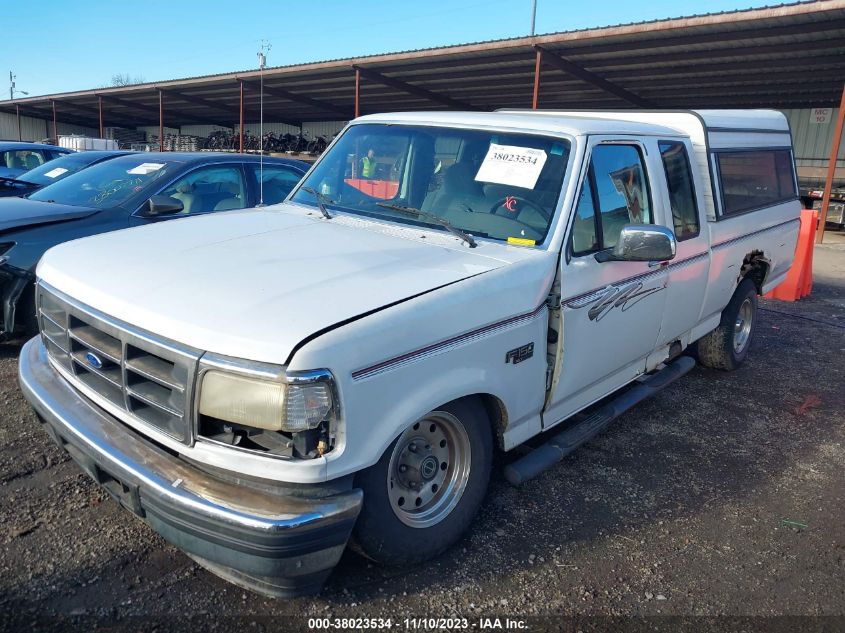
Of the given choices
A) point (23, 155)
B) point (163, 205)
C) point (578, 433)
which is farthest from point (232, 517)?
point (23, 155)

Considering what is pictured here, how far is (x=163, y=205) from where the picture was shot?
5.10m

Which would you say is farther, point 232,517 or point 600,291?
point 600,291

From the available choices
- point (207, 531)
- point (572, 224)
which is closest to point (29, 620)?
point (207, 531)

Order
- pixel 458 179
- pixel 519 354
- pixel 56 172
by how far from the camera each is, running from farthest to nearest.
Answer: pixel 56 172 < pixel 458 179 < pixel 519 354

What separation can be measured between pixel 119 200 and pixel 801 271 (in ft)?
28.1

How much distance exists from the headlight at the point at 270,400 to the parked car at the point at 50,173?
6209 millimetres

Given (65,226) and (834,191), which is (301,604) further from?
(834,191)

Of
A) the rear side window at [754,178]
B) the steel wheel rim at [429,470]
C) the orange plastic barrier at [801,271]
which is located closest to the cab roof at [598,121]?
the rear side window at [754,178]

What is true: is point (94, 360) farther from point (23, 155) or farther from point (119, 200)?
point (23, 155)

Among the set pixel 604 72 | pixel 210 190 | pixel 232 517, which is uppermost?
pixel 604 72

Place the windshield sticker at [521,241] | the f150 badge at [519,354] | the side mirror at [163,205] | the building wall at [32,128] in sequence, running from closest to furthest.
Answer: the f150 badge at [519,354] < the windshield sticker at [521,241] < the side mirror at [163,205] < the building wall at [32,128]

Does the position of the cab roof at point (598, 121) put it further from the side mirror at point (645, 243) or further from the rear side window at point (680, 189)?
the side mirror at point (645, 243)

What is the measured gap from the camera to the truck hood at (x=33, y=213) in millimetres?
4878

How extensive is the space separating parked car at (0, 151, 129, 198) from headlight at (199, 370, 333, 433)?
→ 6209 mm
